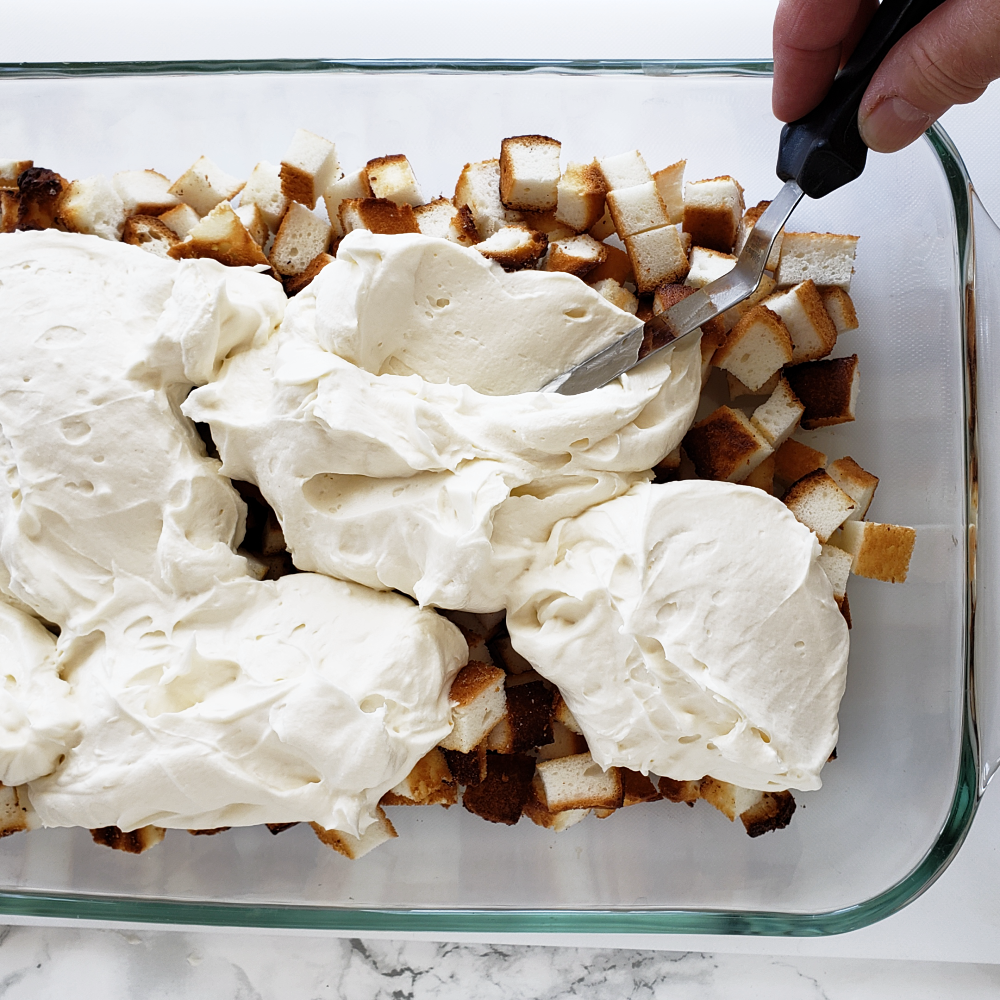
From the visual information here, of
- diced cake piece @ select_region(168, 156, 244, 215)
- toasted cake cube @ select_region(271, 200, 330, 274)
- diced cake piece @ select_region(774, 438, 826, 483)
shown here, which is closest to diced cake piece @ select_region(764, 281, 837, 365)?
diced cake piece @ select_region(774, 438, 826, 483)

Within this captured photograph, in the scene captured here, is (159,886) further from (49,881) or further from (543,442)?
(543,442)

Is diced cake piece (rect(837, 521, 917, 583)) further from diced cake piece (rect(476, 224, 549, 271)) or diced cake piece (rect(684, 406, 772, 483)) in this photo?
diced cake piece (rect(476, 224, 549, 271))

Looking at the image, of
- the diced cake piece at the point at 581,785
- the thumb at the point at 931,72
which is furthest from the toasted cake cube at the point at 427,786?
Result: the thumb at the point at 931,72

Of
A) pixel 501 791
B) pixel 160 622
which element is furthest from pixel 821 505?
pixel 160 622

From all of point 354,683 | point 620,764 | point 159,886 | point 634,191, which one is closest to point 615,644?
Answer: point 620,764

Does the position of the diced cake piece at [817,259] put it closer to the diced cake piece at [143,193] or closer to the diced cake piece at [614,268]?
the diced cake piece at [614,268]

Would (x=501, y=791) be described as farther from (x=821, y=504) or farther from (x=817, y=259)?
(x=817, y=259)
